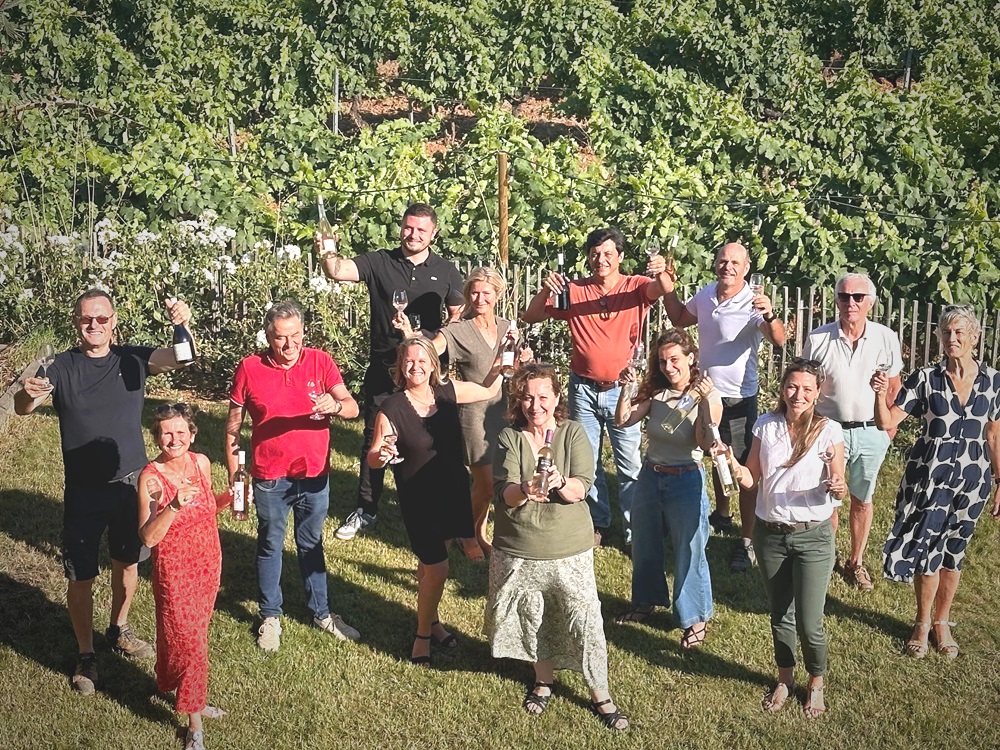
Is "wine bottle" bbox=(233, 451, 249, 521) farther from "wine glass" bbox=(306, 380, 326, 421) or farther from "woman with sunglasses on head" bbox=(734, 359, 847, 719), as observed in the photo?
"woman with sunglasses on head" bbox=(734, 359, 847, 719)

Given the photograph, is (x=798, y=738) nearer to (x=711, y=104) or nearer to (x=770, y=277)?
(x=770, y=277)

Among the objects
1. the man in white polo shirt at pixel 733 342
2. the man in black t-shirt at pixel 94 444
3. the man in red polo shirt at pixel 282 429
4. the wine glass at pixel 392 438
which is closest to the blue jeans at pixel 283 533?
the man in red polo shirt at pixel 282 429

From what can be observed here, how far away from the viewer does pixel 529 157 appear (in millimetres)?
11039

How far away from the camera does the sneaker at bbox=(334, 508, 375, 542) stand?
21.8 feet

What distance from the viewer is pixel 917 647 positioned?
18.0 ft

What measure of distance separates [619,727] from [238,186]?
7172 millimetres

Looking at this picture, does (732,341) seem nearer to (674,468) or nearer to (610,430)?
(610,430)

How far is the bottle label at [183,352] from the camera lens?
16.5ft

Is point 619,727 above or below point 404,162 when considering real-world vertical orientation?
below

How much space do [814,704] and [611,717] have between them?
92 cm

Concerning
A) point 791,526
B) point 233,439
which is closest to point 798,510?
point 791,526

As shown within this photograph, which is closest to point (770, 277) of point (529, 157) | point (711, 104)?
point (529, 157)

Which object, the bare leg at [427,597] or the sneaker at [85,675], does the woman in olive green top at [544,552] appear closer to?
the bare leg at [427,597]

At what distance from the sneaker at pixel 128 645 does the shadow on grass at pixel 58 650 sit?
0.14ft
